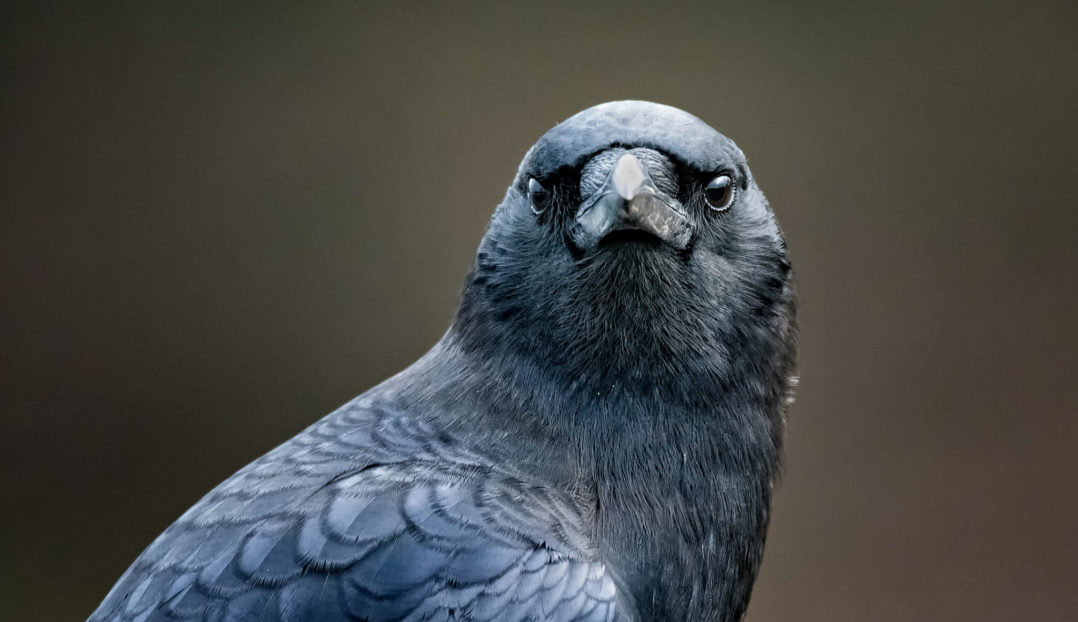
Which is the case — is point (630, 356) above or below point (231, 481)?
above

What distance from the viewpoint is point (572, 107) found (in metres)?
3.77

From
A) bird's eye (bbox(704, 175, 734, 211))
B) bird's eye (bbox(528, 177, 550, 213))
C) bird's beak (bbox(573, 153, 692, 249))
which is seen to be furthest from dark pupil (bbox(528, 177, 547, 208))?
bird's eye (bbox(704, 175, 734, 211))

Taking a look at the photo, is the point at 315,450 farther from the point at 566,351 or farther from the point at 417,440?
the point at 566,351

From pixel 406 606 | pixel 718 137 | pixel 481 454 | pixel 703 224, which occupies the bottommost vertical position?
pixel 406 606

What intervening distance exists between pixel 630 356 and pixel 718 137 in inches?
13.8

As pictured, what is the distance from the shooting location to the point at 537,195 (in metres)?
1.69

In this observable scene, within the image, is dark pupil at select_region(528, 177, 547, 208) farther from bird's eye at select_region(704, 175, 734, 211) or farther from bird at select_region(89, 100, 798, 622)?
bird's eye at select_region(704, 175, 734, 211)

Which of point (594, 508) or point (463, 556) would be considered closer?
point (463, 556)

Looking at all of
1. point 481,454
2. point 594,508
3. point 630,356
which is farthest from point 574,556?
point 630,356

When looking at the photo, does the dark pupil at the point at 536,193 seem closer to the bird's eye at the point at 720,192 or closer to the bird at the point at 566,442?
the bird at the point at 566,442

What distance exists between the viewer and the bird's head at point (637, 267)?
1.60 m

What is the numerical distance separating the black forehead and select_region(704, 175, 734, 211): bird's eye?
0.02m

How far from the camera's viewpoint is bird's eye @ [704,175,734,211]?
1662 mm

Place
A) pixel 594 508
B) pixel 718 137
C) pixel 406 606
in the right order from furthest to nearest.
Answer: pixel 718 137 < pixel 594 508 < pixel 406 606
